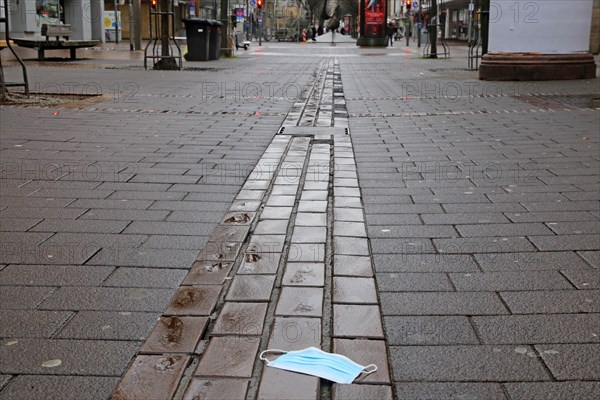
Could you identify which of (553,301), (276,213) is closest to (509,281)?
(553,301)

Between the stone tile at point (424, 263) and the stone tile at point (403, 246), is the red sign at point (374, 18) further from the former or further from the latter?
the stone tile at point (424, 263)

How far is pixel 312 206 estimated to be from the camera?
507cm

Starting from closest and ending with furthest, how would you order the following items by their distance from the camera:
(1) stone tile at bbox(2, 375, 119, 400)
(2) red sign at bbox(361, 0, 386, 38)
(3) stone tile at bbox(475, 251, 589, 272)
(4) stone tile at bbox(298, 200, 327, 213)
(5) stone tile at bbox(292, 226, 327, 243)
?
(1) stone tile at bbox(2, 375, 119, 400) → (3) stone tile at bbox(475, 251, 589, 272) → (5) stone tile at bbox(292, 226, 327, 243) → (4) stone tile at bbox(298, 200, 327, 213) → (2) red sign at bbox(361, 0, 386, 38)

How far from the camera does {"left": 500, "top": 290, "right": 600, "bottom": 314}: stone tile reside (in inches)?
129

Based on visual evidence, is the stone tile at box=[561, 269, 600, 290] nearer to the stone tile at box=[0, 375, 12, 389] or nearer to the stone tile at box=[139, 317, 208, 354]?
the stone tile at box=[139, 317, 208, 354]

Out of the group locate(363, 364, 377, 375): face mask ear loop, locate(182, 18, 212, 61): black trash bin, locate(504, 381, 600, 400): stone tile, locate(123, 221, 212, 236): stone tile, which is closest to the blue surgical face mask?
locate(363, 364, 377, 375): face mask ear loop

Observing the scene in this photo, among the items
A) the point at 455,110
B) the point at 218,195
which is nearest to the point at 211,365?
the point at 218,195

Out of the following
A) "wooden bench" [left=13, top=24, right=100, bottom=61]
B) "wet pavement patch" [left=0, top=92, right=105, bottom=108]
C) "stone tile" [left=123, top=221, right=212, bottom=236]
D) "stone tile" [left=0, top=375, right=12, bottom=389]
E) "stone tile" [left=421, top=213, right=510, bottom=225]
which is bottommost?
"stone tile" [left=0, top=375, right=12, bottom=389]

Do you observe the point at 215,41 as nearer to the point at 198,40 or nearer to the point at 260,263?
the point at 198,40

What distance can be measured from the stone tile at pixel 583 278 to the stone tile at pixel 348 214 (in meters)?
1.40

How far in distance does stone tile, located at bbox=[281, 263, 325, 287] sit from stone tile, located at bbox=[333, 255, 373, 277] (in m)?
0.08

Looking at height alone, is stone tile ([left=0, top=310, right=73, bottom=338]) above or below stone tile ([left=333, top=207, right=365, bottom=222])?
below

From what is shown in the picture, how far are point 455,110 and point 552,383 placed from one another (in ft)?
28.3

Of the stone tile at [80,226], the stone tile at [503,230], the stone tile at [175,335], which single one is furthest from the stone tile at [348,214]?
the stone tile at [175,335]
